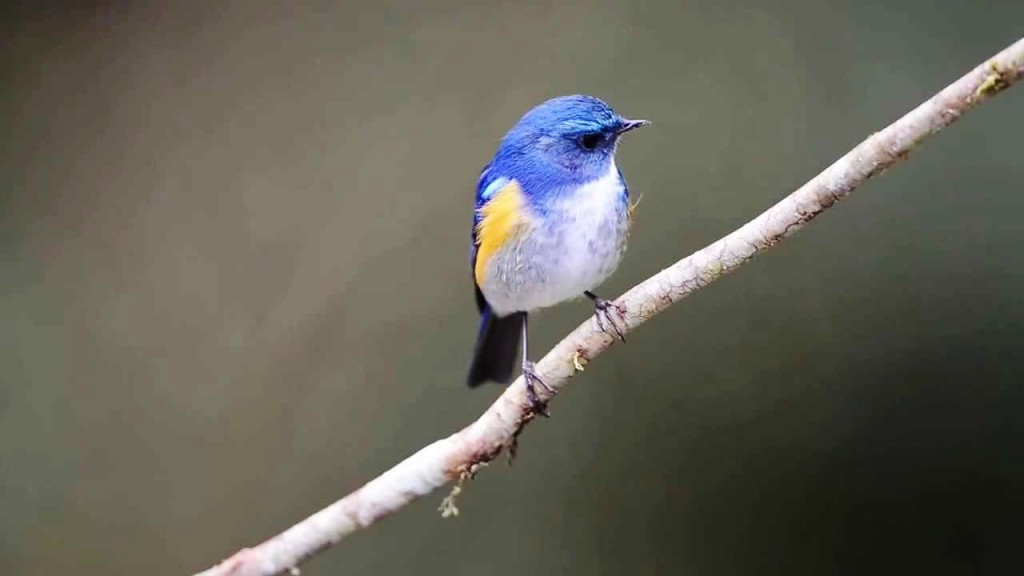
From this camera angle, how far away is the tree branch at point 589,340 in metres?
0.89

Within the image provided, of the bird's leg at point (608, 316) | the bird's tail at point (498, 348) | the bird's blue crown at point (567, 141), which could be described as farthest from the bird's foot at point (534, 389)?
the bird's tail at point (498, 348)

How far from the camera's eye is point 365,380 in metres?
1.93

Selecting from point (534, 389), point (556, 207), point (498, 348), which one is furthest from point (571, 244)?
point (498, 348)

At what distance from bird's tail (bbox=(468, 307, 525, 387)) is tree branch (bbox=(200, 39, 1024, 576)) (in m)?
0.34

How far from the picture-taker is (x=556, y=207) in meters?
1.16

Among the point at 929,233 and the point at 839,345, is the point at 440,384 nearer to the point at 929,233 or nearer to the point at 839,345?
the point at 839,345

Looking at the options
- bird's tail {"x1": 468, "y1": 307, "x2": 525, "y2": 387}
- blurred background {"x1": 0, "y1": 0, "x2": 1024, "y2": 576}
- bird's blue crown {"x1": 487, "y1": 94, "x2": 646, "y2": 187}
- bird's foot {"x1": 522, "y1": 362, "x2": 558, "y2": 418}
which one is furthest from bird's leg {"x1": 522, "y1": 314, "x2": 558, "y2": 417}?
blurred background {"x1": 0, "y1": 0, "x2": 1024, "y2": 576}

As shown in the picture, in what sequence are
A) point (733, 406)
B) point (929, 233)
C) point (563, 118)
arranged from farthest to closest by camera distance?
point (733, 406)
point (929, 233)
point (563, 118)

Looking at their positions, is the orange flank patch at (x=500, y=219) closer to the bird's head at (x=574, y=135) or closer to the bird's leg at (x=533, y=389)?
the bird's head at (x=574, y=135)

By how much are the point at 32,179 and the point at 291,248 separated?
1.91 feet

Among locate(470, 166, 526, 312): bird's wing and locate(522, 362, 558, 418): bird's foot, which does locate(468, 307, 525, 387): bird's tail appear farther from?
locate(522, 362, 558, 418): bird's foot

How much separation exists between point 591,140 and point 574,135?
24 mm

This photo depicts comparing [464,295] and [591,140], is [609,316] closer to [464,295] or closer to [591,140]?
[591,140]

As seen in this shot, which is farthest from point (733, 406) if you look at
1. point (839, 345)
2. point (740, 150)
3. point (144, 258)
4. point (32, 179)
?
point (32, 179)
